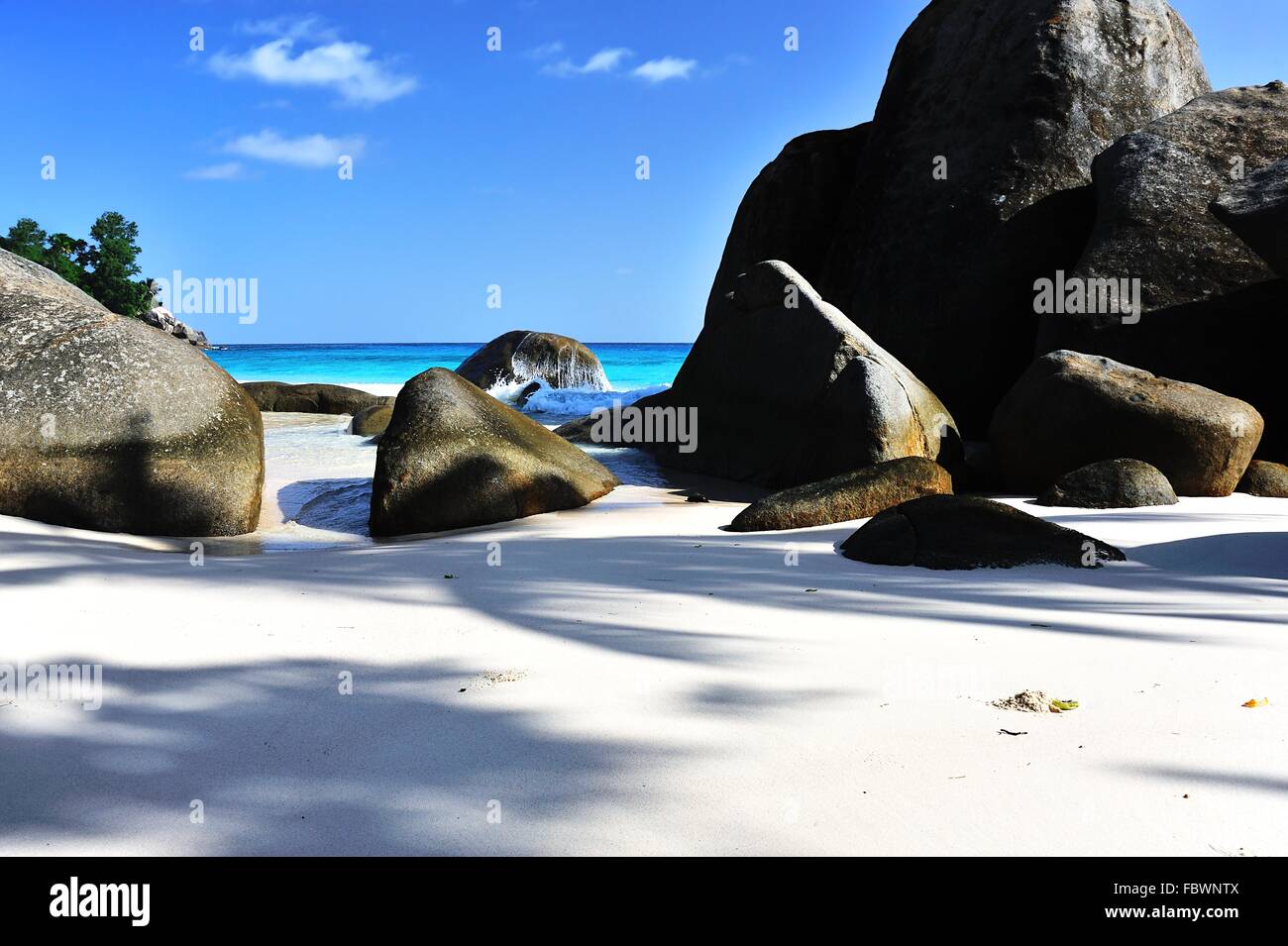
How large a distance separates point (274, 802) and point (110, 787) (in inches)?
12.3

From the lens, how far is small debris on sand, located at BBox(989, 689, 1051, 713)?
207 cm

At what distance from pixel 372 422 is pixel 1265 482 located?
9.03 m

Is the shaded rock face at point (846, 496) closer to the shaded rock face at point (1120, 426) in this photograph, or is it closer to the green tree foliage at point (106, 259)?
the shaded rock face at point (1120, 426)

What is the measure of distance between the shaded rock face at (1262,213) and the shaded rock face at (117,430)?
7.02m

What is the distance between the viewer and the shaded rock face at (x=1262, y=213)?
7.07m

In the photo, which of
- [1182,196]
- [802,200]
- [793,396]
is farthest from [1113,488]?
[802,200]

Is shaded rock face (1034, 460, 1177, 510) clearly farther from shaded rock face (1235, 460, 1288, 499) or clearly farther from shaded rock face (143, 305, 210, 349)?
shaded rock face (143, 305, 210, 349)

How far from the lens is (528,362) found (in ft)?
61.2

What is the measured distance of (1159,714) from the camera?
204cm

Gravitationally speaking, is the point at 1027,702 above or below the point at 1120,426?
below

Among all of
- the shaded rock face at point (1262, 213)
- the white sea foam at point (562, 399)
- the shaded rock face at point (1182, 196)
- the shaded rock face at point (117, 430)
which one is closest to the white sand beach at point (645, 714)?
the shaded rock face at point (117, 430)

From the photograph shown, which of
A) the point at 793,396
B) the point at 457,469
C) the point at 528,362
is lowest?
the point at 457,469

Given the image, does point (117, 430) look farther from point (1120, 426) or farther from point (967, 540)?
point (1120, 426)

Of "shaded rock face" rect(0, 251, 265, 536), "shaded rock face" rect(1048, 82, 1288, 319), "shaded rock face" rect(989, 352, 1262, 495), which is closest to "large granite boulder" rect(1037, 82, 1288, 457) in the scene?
"shaded rock face" rect(1048, 82, 1288, 319)
